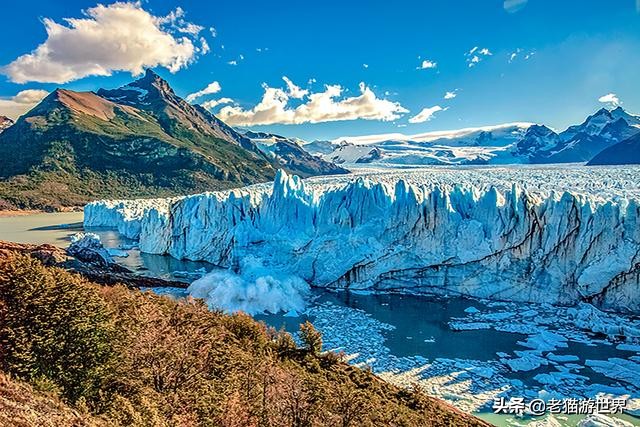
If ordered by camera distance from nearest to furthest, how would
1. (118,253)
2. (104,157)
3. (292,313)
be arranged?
1. (292,313)
2. (118,253)
3. (104,157)

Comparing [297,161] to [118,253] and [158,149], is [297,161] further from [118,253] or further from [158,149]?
[118,253]

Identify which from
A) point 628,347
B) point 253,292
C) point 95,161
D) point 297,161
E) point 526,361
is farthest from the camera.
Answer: point 297,161

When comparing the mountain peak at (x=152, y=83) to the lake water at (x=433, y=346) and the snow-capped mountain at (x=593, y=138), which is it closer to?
the snow-capped mountain at (x=593, y=138)

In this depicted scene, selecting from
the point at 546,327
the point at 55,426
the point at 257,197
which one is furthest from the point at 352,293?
the point at 55,426

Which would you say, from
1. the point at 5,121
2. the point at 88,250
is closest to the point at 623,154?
the point at 88,250

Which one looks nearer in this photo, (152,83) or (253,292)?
(253,292)

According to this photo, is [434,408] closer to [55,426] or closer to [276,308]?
[55,426]
